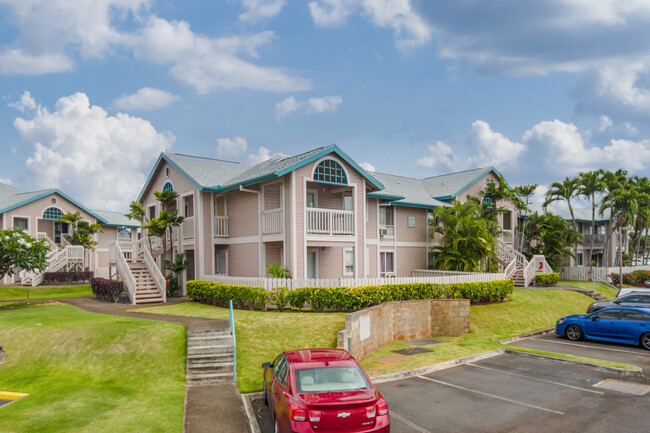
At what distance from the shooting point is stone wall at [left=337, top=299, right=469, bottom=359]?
1490 cm

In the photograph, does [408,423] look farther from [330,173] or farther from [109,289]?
[109,289]

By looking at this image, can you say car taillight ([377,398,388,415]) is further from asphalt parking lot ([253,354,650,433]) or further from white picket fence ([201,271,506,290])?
white picket fence ([201,271,506,290])

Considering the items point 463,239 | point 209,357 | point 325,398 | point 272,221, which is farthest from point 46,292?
point 325,398

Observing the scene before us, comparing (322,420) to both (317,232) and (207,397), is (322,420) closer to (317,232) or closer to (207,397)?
(207,397)

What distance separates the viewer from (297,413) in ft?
23.8

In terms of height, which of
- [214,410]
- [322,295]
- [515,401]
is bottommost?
[515,401]

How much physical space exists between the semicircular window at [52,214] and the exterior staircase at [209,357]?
99.6 feet

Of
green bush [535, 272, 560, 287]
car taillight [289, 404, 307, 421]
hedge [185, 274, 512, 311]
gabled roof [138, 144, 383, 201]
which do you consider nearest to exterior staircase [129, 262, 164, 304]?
hedge [185, 274, 512, 311]

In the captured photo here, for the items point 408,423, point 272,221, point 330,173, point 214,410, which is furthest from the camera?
point 272,221

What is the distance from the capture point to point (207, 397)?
11070mm

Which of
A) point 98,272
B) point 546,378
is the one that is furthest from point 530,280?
point 98,272

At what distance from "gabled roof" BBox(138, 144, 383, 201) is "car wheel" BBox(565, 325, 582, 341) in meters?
11.0

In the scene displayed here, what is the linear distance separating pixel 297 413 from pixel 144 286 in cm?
1949

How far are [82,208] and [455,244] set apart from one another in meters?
31.8
